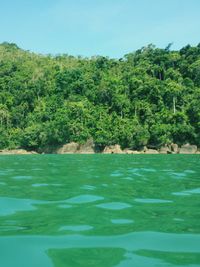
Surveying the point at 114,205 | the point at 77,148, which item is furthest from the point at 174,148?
the point at 114,205

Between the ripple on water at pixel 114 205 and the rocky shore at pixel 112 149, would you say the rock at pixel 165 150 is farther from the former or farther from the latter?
the ripple on water at pixel 114 205

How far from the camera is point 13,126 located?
203ft

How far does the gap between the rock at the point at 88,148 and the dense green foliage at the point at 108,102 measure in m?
0.69

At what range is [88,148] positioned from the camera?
159 feet

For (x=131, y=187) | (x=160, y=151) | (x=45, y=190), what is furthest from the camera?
(x=160, y=151)

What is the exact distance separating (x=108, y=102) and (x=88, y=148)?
1122 centimetres

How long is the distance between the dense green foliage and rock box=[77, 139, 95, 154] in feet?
2.26

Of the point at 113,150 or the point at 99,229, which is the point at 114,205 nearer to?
the point at 99,229

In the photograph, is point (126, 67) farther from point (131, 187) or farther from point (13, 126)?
point (131, 187)

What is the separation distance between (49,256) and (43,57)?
86.6 metres

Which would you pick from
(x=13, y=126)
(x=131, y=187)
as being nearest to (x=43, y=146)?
(x=13, y=126)

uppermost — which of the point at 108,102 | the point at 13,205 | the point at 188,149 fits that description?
the point at 108,102

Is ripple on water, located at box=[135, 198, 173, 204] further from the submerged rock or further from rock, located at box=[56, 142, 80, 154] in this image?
rock, located at box=[56, 142, 80, 154]

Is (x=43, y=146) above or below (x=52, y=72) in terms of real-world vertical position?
below
